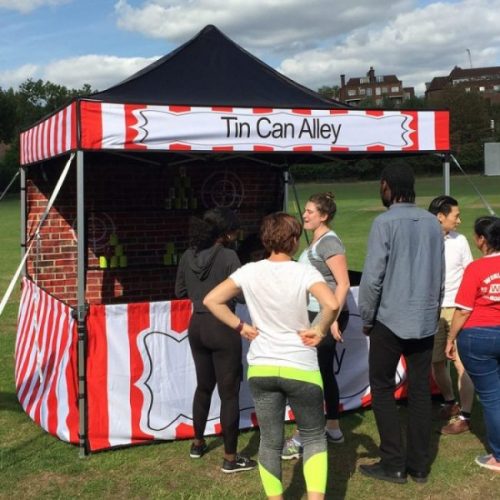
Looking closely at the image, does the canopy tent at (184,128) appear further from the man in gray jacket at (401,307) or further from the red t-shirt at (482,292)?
the red t-shirt at (482,292)

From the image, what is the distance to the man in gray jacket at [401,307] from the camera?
11.6 feet

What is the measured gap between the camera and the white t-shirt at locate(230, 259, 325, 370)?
9.45 ft

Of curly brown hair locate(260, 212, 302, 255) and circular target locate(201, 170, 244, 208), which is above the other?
→ circular target locate(201, 170, 244, 208)

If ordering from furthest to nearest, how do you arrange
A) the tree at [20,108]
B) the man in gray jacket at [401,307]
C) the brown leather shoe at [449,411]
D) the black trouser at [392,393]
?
the tree at [20,108], the brown leather shoe at [449,411], the black trouser at [392,393], the man in gray jacket at [401,307]

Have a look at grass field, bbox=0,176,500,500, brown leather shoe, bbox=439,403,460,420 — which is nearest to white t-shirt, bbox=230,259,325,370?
grass field, bbox=0,176,500,500

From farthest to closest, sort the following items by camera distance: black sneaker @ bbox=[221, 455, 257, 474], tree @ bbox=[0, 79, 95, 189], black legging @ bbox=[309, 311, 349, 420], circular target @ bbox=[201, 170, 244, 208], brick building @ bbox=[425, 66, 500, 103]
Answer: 1. brick building @ bbox=[425, 66, 500, 103]
2. tree @ bbox=[0, 79, 95, 189]
3. circular target @ bbox=[201, 170, 244, 208]
4. black legging @ bbox=[309, 311, 349, 420]
5. black sneaker @ bbox=[221, 455, 257, 474]

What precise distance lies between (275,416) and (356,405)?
7.31 feet

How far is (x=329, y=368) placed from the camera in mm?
4152

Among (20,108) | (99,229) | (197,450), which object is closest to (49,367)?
(197,450)

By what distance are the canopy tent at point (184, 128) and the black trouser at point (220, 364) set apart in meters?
0.58

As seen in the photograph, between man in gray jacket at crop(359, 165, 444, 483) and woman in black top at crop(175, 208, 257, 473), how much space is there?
31.5 inches

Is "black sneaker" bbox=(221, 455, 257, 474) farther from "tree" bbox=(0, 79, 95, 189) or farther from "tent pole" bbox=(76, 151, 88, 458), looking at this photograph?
"tree" bbox=(0, 79, 95, 189)

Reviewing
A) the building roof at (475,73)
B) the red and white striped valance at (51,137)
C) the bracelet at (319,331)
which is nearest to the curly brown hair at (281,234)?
the bracelet at (319,331)

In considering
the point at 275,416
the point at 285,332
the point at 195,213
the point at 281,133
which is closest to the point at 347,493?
the point at 275,416
